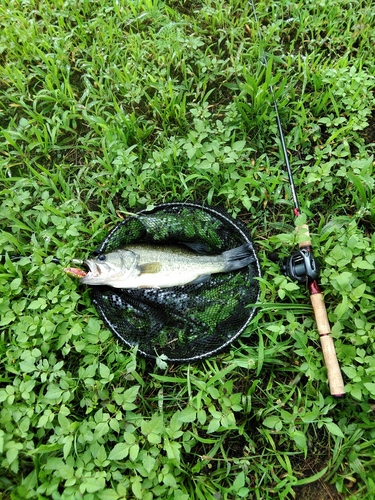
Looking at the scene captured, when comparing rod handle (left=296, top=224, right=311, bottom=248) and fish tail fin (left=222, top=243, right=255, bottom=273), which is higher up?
rod handle (left=296, top=224, right=311, bottom=248)

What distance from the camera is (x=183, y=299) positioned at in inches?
131

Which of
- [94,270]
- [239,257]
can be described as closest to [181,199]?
[239,257]

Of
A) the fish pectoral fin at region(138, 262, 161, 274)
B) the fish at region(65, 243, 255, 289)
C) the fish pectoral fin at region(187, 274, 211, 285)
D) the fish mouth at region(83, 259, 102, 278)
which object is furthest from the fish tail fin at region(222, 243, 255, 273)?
the fish mouth at region(83, 259, 102, 278)

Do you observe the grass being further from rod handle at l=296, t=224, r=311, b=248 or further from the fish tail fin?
the fish tail fin

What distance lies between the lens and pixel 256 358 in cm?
304

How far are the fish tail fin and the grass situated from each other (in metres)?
0.23

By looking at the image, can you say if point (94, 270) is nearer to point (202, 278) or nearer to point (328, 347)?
point (202, 278)

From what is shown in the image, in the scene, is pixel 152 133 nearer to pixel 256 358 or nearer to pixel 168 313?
pixel 168 313

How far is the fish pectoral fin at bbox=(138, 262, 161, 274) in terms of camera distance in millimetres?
3233

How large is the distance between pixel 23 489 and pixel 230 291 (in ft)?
6.56

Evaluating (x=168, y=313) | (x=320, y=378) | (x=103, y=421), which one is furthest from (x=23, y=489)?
(x=320, y=378)

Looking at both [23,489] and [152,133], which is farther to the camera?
[152,133]

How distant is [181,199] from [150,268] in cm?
75

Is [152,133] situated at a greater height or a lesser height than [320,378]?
greater
